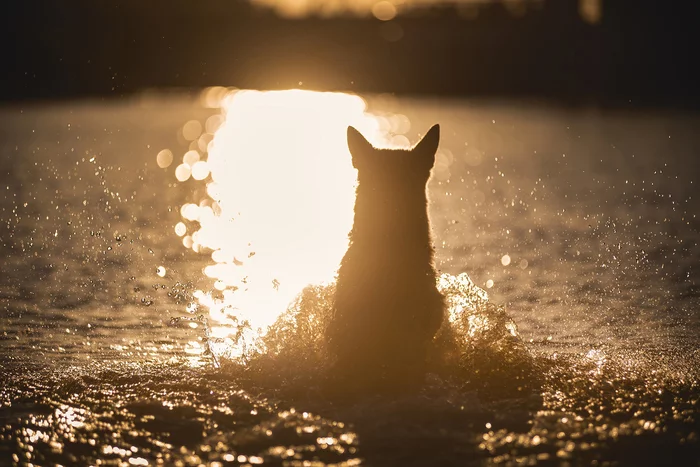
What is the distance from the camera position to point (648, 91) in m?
80.4

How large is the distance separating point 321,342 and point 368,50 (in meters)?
94.7

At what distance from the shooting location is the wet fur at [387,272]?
7.98m

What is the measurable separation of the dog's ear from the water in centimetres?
171

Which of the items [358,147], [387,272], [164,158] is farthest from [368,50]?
[387,272]

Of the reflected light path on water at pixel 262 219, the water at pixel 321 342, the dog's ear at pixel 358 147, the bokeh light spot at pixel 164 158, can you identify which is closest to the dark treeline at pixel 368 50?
the reflected light path on water at pixel 262 219

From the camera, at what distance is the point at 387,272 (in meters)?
8.05

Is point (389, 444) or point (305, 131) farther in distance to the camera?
point (305, 131)

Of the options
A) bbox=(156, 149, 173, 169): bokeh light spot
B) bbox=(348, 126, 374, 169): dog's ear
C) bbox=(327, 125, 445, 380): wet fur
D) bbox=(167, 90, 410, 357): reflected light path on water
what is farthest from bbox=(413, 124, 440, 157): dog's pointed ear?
bbox=(156, 149, 173, 169): bokeh light spot

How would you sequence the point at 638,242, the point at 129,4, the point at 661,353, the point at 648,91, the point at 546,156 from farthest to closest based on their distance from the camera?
the point at 129,4
the point at 648,91
the point at 546,156
the point at 638,242
the point at 661,353

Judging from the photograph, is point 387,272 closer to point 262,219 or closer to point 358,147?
point 358,147

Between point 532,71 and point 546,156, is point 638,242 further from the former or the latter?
point 532,71

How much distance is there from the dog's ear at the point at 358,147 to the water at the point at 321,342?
171 centimetres

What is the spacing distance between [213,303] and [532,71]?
87.1 m

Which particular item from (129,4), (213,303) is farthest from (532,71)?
(213,303)
